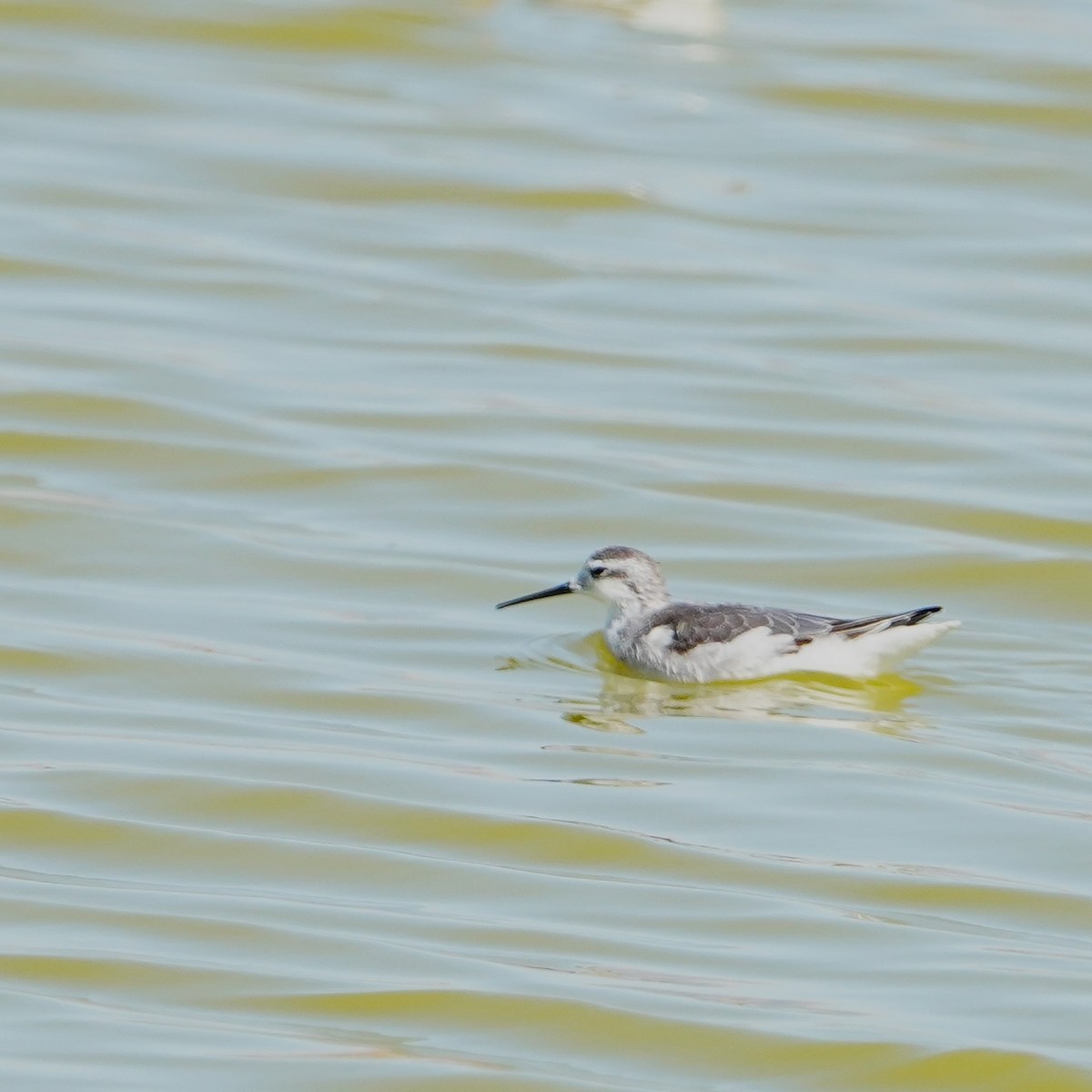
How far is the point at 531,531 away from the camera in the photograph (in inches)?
495

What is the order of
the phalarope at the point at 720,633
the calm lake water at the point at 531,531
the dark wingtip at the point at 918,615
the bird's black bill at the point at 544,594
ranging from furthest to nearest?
the bird's black bill at the point at 544,594
the phalarope at the point at 720,633
the dark wingtip at the point at 918,615
the calm lake water at the point at 531,531

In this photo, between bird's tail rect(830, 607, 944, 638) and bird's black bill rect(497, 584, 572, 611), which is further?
bird's black bill rect(497, 584, 572, 611)

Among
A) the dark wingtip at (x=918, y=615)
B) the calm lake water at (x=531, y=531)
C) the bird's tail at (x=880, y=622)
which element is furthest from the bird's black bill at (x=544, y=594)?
the dark wingtip at (x=918, y=615)

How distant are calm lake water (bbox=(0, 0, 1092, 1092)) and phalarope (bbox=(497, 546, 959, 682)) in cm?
15

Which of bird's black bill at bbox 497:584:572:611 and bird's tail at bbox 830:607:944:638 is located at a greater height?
bird's black bill at bbox 497:584:572:611

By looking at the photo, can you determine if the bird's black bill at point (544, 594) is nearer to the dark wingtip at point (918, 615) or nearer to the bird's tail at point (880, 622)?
the bird's tail at point (880, 622)

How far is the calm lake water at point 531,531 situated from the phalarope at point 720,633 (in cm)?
15

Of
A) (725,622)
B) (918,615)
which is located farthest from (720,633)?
(918,615)

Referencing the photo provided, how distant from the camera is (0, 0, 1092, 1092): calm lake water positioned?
6.92 metres

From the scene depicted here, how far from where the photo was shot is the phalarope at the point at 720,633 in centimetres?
1022

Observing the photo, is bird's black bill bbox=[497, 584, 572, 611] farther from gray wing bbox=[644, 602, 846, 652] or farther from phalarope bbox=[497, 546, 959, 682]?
gray wing bbox=[644, 602, 846, 652]

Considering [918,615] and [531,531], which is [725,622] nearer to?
[918,615]

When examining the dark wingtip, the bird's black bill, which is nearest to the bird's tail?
the dark wingtip

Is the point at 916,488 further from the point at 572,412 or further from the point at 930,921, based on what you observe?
the point at 930,921
